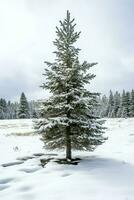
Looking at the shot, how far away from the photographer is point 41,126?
13.7 metres

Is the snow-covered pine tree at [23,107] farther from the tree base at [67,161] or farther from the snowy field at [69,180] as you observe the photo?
the tree base at [67,161]

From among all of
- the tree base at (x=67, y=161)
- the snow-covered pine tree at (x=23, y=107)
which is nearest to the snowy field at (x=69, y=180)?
the tree base at (x=67, y=161)

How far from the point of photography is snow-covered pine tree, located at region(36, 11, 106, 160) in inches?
535

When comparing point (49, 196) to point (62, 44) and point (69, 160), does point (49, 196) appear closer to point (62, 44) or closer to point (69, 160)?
point (69, 160)

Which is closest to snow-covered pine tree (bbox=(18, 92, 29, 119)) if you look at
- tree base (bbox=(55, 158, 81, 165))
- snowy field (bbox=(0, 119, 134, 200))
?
snowy field (bbox=(0, 119, 134, 200))

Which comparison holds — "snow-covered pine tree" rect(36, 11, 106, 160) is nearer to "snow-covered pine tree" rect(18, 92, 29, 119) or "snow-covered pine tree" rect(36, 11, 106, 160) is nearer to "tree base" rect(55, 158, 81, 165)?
"tree base" rect(55, 158, 81, 165)

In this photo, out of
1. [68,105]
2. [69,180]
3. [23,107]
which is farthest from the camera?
[23,107]

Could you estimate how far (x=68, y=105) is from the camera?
44.3 ft

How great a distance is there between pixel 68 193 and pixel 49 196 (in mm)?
608

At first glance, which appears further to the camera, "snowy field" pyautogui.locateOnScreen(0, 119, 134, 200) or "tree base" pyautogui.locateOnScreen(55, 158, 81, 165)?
"tree base" pyautogui.locateOnScreen(55, 158, 81, 165)

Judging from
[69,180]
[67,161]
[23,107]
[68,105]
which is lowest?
[69,180]

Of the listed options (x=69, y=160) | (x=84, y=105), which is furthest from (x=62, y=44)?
(x=69, y=160)

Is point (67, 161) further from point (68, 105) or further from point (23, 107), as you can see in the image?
point (23, 107)

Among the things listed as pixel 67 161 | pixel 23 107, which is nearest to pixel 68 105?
pixel 67 161
